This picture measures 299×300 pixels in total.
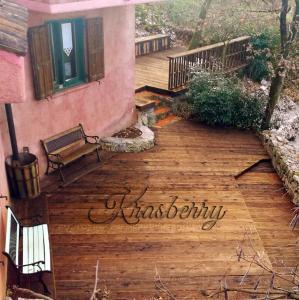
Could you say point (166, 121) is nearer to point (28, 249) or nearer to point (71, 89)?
point (71, 89)

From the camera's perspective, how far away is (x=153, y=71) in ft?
44.1

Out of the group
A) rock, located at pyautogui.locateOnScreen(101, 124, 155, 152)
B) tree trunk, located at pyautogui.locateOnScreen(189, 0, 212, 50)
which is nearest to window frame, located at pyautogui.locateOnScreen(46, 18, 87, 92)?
rock, located at pyautogui.locateOnScreen(101, 124, 155, 152)

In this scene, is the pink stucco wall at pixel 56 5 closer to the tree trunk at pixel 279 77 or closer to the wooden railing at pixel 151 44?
the tree trunk at pixel 279 77

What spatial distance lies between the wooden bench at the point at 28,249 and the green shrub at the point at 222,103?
20.9ft

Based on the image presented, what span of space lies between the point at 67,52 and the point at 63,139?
1833 millimetres

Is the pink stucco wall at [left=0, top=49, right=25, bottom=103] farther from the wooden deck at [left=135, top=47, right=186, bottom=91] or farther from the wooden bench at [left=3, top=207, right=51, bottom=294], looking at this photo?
the wooden deck at [left=135, top=47, right=186, bottom=91]

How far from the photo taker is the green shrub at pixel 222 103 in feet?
36.0

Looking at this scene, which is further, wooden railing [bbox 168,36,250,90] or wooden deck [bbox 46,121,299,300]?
wooden railing [bbox 168,36,250,90]

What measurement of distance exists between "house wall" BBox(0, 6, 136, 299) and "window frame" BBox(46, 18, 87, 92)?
139 millimetres

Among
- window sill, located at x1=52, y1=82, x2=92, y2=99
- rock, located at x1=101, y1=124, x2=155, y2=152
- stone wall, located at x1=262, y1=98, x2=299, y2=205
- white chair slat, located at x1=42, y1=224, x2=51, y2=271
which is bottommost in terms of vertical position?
stone wall, located at x1=262, y1=98, x2=299, y2=205

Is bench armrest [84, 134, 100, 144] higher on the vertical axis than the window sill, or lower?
lower

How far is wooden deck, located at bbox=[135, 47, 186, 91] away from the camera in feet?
39.9

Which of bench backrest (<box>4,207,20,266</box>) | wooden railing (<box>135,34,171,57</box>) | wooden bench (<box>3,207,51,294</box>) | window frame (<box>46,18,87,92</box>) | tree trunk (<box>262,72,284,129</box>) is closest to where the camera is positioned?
bench backrest (<box>4,207,20,266</box>)

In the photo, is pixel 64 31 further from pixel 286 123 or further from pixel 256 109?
pixel 286 123
